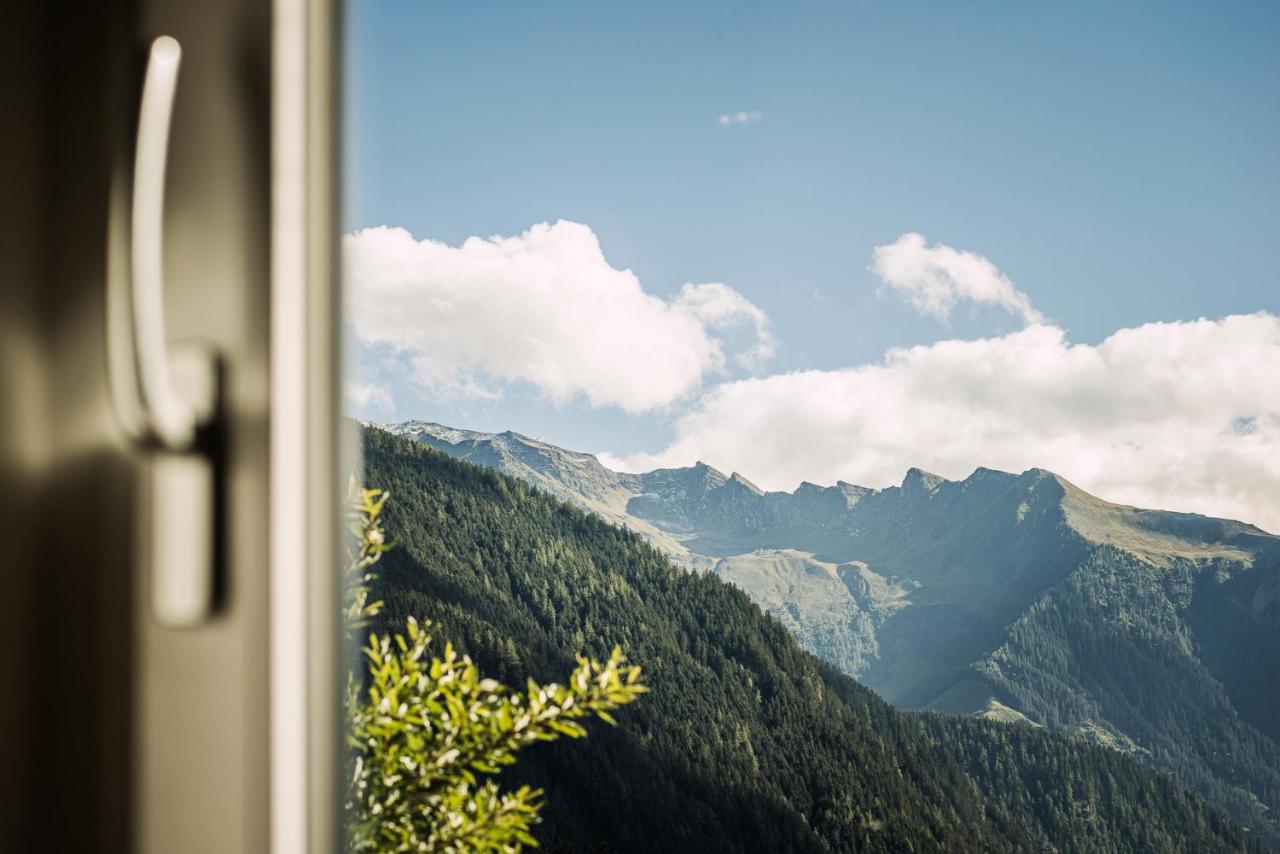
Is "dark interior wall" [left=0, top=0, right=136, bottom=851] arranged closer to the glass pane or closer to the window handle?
the window handle

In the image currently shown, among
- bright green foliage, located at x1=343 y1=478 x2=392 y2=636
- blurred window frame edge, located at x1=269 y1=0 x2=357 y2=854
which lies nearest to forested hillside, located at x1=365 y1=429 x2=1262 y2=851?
bright green foliage, located at x1=343 y1=478 x2=392 y2=636

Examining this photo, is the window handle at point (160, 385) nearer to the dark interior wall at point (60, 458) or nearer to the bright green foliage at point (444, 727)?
the dark interior wall at point (60, 458)

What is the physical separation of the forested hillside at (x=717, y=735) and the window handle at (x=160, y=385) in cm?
26

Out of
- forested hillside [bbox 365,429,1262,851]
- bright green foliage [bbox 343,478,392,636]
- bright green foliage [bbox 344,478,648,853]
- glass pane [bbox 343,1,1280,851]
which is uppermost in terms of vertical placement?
glass pane [bbox 343,1,1280,851]

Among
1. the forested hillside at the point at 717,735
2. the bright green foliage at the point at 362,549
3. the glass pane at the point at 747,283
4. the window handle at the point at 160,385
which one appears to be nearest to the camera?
the window handle at the point at 160,385

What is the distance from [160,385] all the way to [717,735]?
23.3 ft

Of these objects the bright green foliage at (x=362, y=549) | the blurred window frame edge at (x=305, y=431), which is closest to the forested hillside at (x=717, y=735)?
the bright green foliage at (x=362, y=549)

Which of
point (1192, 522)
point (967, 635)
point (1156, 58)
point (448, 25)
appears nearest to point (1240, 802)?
point (1192, 522)

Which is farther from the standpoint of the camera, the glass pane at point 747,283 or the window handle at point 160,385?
the glass pane at point 747,283

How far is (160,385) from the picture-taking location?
468 mm

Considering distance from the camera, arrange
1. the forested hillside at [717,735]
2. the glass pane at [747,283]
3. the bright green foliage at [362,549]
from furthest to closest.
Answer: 1. the forested hillside at [717,735]
2. the glass pane at [747,283]
3. the bright green foliage at [362,549]

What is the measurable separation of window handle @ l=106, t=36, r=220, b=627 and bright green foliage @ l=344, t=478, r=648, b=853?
19cm

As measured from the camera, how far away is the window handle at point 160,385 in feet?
1.54

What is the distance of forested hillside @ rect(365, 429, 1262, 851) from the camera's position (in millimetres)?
2252
